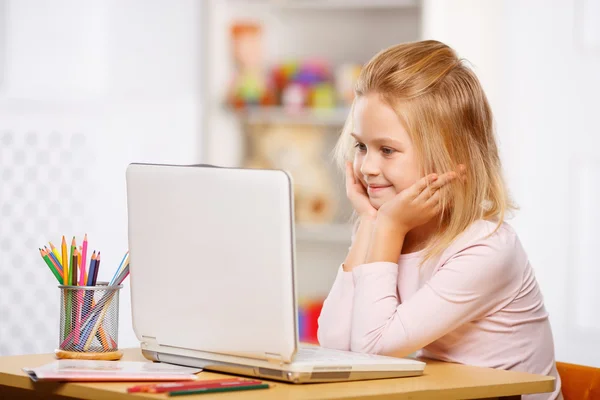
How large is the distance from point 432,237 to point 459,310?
0.64 ft

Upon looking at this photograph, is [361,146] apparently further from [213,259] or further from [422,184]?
[213,259]

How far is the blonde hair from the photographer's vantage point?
55.7 inches

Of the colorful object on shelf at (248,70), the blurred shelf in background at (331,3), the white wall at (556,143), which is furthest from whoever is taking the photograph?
the colorful object on shelf at (248,70)

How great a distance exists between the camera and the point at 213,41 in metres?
3.30

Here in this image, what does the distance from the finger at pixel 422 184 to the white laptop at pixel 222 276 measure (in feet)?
0.99

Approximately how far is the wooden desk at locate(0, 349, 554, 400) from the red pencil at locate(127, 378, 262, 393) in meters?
0.01

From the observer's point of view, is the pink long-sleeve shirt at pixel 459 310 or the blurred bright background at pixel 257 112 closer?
A: the pink long-sleeve shirt at pixel 459 310

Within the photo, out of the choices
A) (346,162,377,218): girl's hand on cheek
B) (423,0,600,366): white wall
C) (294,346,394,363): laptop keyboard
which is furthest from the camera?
(423,0,600,366): white wall

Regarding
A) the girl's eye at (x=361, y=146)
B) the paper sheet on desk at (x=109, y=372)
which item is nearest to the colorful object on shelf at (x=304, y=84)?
the girl's eye at (x=361, y=146)

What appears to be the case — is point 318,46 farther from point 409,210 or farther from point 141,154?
point 409,210

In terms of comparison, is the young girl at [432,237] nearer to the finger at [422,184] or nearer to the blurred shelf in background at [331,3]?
the finger at [422,184]

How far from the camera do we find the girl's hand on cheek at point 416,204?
1.39 meters

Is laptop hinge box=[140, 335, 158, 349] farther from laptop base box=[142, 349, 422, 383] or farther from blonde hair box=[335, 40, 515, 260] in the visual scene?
blonde hair box=[335, 40, 515, 260]

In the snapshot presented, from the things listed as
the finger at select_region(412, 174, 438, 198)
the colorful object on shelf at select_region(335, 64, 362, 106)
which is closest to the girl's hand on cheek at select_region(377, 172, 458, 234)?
the finger at select_region(412, 174, 438, 198)
